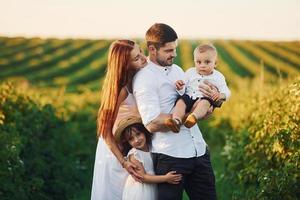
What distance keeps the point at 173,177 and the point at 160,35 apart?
3.82 ft

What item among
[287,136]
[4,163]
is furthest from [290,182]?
[4,163]

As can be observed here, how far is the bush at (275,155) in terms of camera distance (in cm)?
674

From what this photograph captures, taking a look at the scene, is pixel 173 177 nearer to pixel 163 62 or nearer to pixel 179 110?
pixel 179 110

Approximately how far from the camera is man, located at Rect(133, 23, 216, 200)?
17.4 ft

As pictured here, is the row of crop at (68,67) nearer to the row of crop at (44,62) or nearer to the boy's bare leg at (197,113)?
the row of crop at (44,62)

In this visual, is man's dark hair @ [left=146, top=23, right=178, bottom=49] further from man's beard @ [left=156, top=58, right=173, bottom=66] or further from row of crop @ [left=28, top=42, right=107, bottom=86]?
row of crop @ [left=28, top=42, right=107, bottom=86]

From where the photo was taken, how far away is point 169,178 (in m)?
5.38

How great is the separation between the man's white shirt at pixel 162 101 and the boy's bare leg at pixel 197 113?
0.18 m

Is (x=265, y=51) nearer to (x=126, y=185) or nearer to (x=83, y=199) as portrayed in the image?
(x=83, y=199)

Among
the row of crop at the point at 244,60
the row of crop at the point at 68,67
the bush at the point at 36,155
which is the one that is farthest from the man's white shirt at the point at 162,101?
the row of crop at the point at 68,67

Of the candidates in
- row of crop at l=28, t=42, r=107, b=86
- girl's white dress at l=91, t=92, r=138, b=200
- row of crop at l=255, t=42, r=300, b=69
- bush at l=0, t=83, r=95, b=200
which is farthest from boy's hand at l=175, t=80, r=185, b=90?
row of crop at l=255, t=42, r=300, b=69

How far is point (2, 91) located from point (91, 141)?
16.1 feet

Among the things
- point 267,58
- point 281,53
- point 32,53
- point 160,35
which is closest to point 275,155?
point 160,35

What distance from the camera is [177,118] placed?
207 inches
